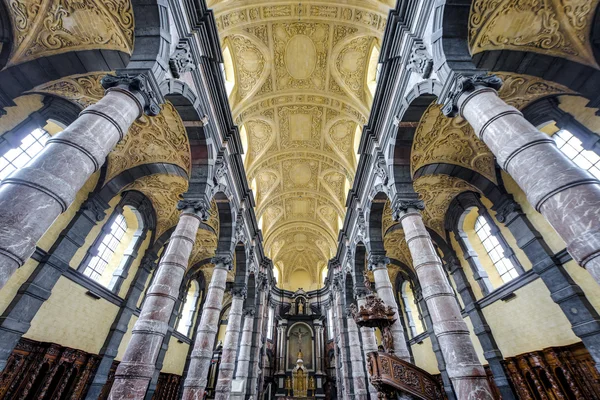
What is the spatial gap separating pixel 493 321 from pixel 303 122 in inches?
469

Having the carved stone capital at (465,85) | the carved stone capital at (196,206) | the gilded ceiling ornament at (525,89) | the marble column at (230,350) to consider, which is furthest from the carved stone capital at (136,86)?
the marble column at (230,350)

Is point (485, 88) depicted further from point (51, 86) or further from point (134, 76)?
point (51, 86)

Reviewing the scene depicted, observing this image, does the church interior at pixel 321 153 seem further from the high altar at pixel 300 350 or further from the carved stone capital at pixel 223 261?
the high altar at pixel 300 350

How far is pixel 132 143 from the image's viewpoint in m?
9.35

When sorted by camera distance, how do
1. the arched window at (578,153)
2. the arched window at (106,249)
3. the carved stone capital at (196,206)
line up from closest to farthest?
the arched window at (578,153), the carved stone capital at (196,206), the arched window at (106,249)

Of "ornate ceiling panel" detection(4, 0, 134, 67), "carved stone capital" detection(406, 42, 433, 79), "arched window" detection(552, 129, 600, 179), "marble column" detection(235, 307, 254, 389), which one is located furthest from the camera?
"marble column" detection(235, 307, 254, 389)

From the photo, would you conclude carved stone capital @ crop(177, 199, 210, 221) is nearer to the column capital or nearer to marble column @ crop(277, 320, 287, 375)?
the column capital

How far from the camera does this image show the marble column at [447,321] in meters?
4.63

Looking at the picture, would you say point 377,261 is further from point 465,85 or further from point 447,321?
point 465,85

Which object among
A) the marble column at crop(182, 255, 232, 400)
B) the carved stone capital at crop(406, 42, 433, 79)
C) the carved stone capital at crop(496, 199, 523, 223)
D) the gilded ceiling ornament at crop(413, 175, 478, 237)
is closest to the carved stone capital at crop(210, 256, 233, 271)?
the marble column at crop(182, 255, 232, 400)

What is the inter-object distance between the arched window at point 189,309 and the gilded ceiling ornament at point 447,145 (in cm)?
1506

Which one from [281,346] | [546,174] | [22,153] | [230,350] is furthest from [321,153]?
[281,346]

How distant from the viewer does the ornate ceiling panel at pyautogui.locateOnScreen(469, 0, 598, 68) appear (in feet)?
19.1

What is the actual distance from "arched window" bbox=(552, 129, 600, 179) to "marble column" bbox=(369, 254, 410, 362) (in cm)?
607
